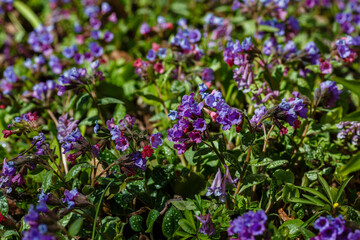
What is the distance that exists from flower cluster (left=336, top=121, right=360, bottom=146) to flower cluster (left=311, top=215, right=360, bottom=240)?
90 centimetres

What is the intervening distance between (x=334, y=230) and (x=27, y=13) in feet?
14.0

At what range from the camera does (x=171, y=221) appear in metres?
1.94

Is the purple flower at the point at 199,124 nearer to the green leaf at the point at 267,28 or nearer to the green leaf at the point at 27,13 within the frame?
the green leaf at the point at 267,28

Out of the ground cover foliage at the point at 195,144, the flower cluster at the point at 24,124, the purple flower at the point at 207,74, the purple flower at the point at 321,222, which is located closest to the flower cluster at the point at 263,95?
the ground cover foliage at the point at 195,144

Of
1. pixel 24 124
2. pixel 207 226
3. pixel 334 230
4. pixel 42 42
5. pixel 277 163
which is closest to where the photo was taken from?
pixel 334 230

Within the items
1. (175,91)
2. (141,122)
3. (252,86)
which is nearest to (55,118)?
(141,122)

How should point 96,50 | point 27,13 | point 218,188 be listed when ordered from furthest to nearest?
1. point 27,13
2. point 96,50
3. point 218,188

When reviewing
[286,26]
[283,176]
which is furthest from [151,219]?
[286,26]

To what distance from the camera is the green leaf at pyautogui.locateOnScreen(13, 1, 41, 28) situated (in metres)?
4.42

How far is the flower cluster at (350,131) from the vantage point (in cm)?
228

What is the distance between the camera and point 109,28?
421 centimetres

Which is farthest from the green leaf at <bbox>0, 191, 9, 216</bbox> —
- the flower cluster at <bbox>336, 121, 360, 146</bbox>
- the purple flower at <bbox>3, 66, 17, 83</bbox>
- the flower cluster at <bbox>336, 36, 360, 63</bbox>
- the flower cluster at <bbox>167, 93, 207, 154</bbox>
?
the flower cluster at <bbox>336, 36, 360, 63</bbox>

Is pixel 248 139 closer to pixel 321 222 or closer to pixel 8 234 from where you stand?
pixel 321 222

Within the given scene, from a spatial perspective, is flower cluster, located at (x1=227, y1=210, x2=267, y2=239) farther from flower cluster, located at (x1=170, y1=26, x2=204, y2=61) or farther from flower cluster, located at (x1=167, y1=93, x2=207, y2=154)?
flower cluster, located at (x1=170, y1=26, x2=204, y2=61)
